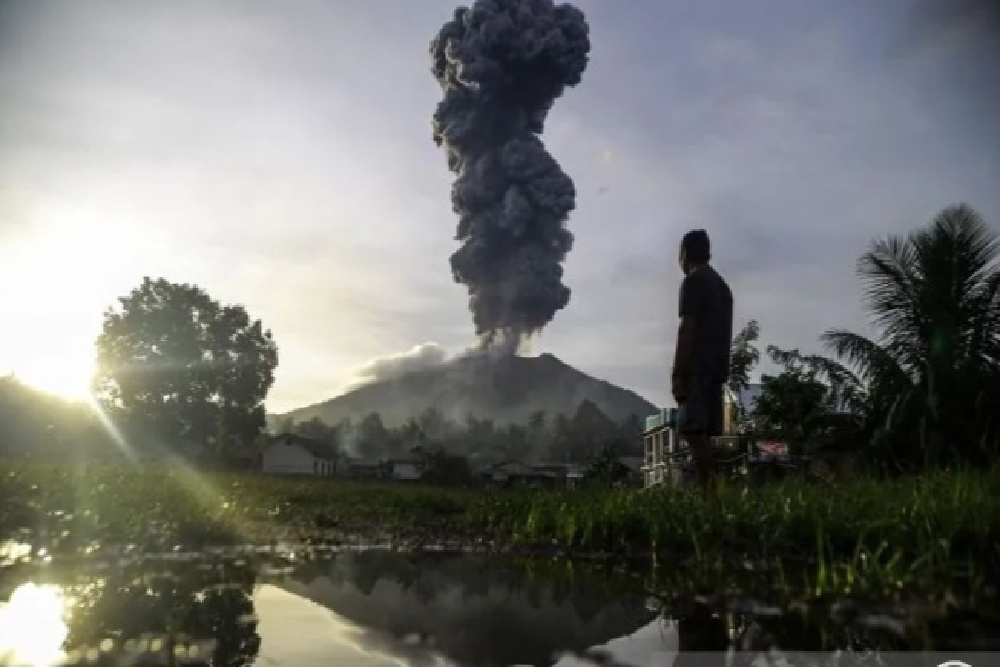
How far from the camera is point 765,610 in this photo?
2617 millimetres

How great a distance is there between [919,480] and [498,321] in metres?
126

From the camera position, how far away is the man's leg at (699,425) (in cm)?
585

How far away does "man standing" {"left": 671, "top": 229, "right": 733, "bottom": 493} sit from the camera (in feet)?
19.3

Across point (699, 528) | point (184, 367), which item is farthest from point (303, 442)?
point (699, 528)

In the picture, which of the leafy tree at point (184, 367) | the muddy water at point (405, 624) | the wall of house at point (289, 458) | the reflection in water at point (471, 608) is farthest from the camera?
the wall of house at point (289, 458)

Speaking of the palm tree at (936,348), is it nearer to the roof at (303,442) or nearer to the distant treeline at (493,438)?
the roof at (303,442)

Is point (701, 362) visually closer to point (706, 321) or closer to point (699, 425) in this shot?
point (706, 321)

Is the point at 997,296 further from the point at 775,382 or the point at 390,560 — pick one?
the point at 390,560

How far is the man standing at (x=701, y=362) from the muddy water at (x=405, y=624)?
2.47m

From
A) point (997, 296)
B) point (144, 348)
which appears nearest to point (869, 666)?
point (997, 296)

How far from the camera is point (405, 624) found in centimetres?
254

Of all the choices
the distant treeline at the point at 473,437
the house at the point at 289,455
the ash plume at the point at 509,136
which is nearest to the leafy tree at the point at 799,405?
the distant treeline at the point at 473,437

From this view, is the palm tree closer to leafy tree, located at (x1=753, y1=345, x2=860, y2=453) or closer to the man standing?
leafy tree, located at (x1=753, y1=345, x2=860, y2=453)

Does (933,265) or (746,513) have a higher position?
(933,265)
